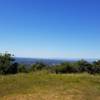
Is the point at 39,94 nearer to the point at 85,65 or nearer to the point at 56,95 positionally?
the point at 56,95

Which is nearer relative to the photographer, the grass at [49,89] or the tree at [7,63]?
the grass at [49,89]

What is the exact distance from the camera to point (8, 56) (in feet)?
178

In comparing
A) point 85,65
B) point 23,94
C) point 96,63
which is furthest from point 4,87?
point 96,63

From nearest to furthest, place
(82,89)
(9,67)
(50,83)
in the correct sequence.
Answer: (82,89)
(50,83)
(9,67)

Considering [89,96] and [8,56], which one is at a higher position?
[8,56]

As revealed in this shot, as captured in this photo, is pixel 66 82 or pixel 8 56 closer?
pixel 66 82

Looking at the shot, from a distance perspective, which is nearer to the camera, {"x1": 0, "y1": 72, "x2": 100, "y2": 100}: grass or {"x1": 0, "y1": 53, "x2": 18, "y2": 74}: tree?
{"x1": 0, "y1": 72, "x2": 100, "y2": 100}: grass

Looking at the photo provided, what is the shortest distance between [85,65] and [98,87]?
46.2m

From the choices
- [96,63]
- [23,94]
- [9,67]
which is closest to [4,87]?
[23,94]

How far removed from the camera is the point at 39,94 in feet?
35.8

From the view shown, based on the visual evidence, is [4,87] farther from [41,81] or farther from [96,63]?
[96,63]

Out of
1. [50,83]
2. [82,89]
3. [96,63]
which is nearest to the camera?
[82,89]

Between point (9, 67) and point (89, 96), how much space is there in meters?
41.5

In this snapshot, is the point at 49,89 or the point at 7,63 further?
the point at 7,63
